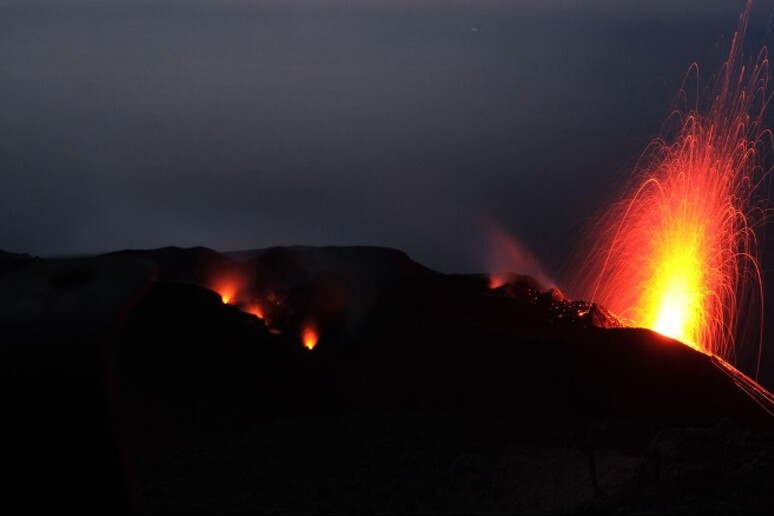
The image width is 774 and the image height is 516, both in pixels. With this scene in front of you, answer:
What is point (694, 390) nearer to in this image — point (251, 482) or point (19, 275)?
point (251, 482)

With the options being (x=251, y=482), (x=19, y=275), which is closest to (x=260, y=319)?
(x=251, y=482)

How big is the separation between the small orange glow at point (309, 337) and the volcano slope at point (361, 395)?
15cm

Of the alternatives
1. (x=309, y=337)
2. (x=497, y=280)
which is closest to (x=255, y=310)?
(x=309, y=337)

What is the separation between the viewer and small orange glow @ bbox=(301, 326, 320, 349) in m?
18.0

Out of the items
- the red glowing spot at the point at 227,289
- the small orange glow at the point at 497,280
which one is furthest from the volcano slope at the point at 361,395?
the small orange glow at the point at 497,280

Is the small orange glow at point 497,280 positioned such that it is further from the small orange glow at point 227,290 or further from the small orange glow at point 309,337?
the small orange glow at point 227,290

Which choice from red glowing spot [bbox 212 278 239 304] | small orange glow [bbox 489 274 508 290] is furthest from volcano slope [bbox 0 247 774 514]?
small orange glow [bbox 489 274 508 290]

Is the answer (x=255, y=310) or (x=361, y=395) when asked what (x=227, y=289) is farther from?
(x=361, y=395)

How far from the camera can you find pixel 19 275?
969 centimetres

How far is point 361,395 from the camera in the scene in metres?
16.5

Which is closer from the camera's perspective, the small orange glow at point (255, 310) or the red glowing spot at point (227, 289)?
the small orange glow at point (255, 310)

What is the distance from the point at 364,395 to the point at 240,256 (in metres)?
6.84

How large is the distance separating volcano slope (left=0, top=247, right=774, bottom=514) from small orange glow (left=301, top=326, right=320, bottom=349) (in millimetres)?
151

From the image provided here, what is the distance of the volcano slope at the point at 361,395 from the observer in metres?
9.30
